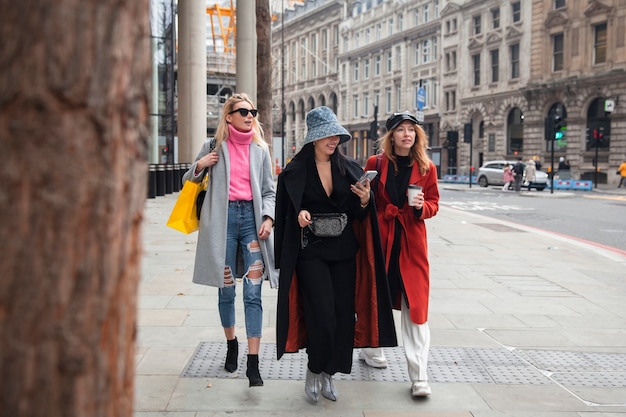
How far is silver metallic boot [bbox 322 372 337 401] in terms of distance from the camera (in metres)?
4.09

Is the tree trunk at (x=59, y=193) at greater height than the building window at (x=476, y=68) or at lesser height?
lesser

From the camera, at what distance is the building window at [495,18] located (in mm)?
53250

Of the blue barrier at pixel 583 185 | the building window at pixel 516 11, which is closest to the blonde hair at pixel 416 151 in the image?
the blue barrier at pixel 583 185

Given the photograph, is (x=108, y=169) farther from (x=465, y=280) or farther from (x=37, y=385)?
(x=465, y=280)

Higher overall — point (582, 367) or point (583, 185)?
point (583, 185)

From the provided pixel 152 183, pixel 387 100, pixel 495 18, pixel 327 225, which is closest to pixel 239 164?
pixel 327 225

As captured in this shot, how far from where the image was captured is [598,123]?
43000 millimetres

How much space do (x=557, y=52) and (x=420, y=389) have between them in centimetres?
4730

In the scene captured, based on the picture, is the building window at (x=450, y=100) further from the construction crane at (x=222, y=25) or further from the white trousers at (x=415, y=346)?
the white trousers at (x=415, y=346)

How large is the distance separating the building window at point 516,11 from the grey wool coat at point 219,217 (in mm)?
50308

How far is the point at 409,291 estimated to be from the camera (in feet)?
14.2

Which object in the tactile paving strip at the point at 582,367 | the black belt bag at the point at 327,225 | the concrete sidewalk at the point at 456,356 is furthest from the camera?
the tactile paving strip at the point at 582,367

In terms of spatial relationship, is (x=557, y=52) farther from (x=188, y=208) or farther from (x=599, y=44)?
(x=188, y=208)

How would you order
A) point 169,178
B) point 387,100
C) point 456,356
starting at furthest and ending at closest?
point 387,100 → point 169,178 → point 456,356
